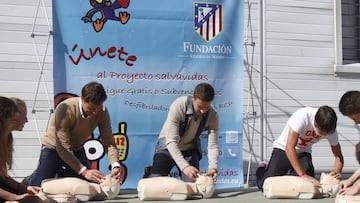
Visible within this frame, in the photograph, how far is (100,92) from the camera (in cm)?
396

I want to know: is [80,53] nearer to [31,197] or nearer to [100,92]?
[100,92]

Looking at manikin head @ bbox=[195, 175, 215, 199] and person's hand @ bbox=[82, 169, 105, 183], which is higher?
person's hand @ bbox=[82, 169, 105, 183]

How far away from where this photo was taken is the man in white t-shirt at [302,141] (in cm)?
397

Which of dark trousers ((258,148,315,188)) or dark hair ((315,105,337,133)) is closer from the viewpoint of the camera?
dark hair ((315,105,337,133))

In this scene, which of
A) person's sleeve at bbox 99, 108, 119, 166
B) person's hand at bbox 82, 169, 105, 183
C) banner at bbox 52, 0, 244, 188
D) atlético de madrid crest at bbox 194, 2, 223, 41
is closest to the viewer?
person's hand at bbox 82, 169, 105, 183

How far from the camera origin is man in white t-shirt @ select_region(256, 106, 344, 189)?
3973 mm

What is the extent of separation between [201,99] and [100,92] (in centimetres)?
73

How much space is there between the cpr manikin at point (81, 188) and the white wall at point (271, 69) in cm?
159

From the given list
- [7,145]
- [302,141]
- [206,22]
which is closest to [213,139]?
[302,141]

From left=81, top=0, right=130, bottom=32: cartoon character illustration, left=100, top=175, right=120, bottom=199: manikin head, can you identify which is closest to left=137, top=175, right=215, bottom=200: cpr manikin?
left=100, top=175, right=120, bottom=199: manikin head

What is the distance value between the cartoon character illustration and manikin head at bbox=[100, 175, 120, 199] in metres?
1.57

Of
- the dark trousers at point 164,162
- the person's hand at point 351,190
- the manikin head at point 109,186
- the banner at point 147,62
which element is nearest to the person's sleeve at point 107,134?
the manikin head at point 109,186

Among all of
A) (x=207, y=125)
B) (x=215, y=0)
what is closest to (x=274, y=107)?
(x=215, y=0)

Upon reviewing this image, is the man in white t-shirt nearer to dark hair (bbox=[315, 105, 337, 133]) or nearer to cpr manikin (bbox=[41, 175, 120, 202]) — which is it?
dark hair (bbox=[315, 105, 337, 133])
